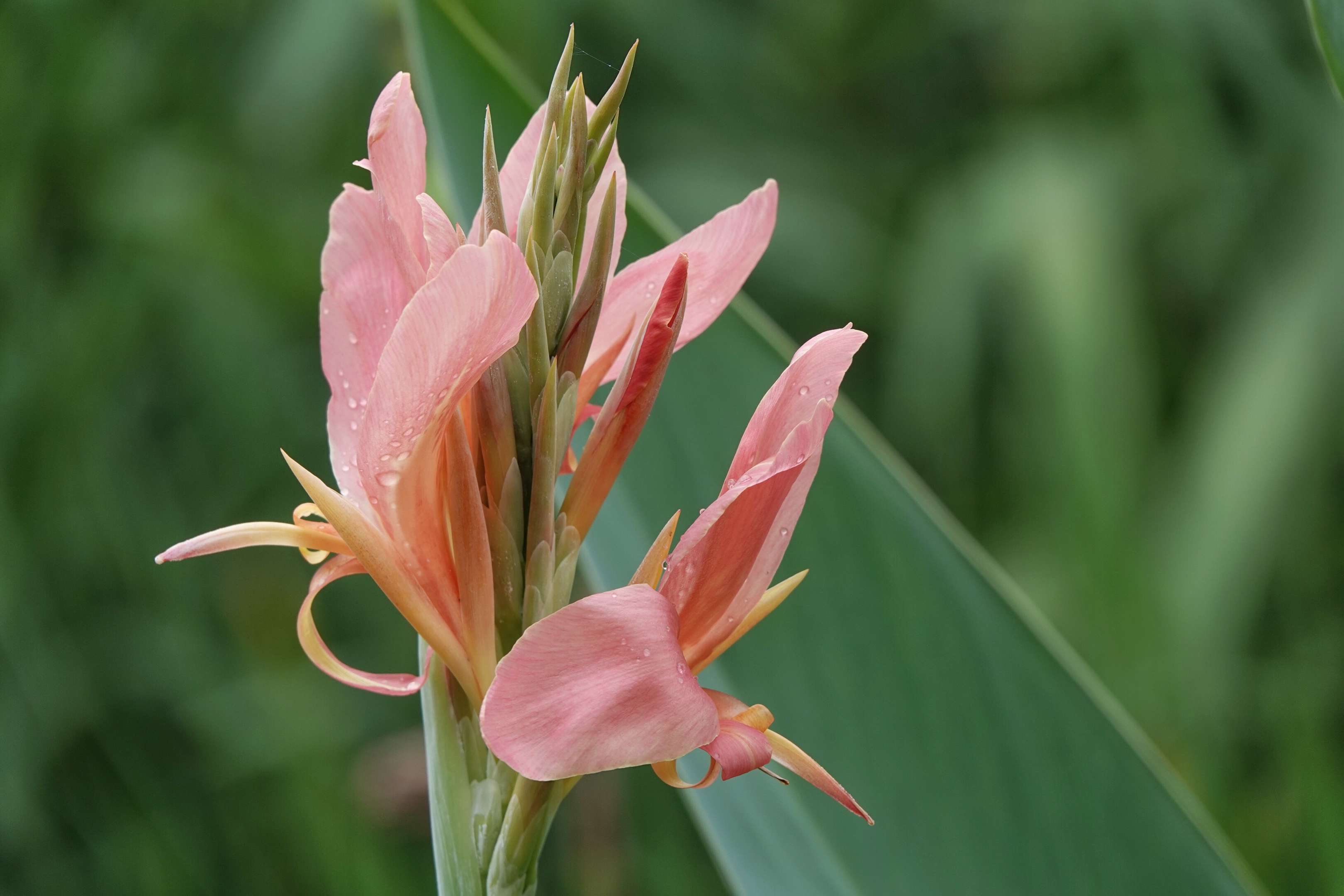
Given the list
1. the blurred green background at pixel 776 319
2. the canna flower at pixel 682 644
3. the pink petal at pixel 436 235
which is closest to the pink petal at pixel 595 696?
the canna flower at pixel 682 644

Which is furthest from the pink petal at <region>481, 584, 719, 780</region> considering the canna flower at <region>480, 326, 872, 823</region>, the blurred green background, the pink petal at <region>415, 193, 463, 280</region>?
the blurred green background

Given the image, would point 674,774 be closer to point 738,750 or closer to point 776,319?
point 738,750

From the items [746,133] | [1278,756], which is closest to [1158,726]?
[1278,756]

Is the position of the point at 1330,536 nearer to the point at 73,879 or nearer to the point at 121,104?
the point at 73,879

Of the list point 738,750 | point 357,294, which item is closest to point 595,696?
point 738,750

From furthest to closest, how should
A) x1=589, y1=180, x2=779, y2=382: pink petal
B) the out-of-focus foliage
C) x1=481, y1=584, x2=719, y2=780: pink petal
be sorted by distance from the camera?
the out-of-focus foliage → x1=589, y1=180, x2=779, y2=382: pink petal → x1=481, y1=584, x2=719, y2=780: pink petal

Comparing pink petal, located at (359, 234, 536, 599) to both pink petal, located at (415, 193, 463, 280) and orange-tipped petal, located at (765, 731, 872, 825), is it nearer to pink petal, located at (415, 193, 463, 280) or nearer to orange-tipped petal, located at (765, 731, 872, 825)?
pink petal, located at (415, 193, 463, 280)
